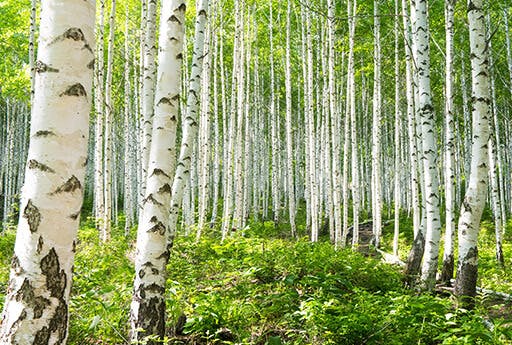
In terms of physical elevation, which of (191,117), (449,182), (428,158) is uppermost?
(191,117)

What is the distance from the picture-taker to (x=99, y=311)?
376 centimetres

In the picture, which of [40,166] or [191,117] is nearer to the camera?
[40,166]

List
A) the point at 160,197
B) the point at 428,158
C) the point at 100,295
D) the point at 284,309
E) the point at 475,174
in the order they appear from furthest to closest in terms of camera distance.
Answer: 1. the point at 428,158
2. the point at 475,174
3. the point at 100,295
4. the point at 284,309
5. the point at 160,197

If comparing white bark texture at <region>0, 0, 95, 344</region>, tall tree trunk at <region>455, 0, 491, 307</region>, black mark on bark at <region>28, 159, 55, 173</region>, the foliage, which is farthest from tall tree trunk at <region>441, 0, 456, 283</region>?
black mark on bark at <region>28, 159, 55, 173</region>

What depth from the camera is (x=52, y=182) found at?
5.76 ft

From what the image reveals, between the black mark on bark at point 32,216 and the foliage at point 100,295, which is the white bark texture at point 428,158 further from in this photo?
the black mark on bark at point 32,216

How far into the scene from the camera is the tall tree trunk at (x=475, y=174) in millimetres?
4973

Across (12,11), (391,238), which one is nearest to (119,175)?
(12,11)

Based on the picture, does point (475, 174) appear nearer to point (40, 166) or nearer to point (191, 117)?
point (191, 117)

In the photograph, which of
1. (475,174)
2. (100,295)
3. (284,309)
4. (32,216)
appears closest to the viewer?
(32,216)

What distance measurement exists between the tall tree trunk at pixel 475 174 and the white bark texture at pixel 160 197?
3526 mm

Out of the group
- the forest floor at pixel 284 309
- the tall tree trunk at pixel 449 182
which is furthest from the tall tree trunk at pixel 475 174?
the tall tree trunk at pixel 449 182

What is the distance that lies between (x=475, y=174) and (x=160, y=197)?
3764 mm

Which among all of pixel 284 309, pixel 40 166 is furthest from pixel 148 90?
pixel 40 166
